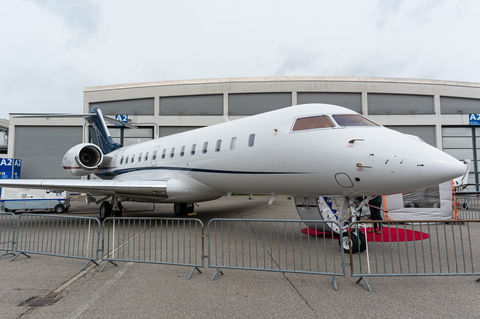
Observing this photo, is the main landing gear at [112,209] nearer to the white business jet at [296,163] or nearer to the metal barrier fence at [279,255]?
the white business jet at [296,163]

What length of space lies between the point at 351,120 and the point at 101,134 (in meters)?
14.2

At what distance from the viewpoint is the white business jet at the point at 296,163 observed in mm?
4846

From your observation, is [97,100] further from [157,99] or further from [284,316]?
[284,316]

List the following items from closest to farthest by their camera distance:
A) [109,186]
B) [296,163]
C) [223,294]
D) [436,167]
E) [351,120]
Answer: [223,294], [436,167], [351,120], [296,163], [109,186]

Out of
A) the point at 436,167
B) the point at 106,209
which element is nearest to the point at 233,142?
the point at 436,167

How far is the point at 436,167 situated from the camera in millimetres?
4512

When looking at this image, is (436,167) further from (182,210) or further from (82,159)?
(82,159)

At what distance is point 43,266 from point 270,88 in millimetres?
24269

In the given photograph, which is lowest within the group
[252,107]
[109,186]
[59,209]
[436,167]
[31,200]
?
[59,209]

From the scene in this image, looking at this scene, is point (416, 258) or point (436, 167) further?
point (416, 258)

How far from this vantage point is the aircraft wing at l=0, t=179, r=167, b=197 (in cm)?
902

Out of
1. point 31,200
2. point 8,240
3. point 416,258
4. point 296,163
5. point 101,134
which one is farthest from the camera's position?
point 101,134

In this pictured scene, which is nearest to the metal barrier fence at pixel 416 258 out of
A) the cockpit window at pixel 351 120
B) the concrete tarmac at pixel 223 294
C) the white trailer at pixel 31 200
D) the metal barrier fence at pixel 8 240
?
the concrete tarmac at pixel 223 294

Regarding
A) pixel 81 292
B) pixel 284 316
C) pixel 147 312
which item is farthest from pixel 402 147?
pixel 81 292
